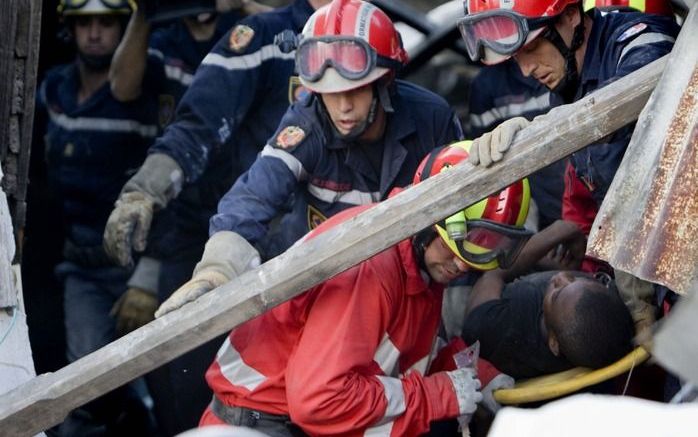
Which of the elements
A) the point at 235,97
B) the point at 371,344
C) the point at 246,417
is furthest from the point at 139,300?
the point at 371,344

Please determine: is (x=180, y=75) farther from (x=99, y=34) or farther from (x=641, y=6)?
(x=641, y=6)

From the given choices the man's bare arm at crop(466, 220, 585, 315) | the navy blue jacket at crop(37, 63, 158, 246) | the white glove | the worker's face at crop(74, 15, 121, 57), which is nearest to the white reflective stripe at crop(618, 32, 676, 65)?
the man's bare arm at crop(466, 220, 585, 315)

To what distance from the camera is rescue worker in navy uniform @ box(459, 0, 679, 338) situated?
16.5 feet

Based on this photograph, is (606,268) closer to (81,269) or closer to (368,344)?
(368,344)

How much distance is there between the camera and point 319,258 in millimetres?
4512

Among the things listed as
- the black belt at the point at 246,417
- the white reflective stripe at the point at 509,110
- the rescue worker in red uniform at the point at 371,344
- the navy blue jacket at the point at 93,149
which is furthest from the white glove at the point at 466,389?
the navy blue jacket at the point at 93,149

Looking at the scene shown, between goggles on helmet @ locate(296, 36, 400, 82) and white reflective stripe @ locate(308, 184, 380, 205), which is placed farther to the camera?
white reflective stripe @ locate(308, 184, 380, 205)

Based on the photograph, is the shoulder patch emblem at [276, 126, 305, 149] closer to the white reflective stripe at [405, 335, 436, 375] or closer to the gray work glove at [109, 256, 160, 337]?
the white reflective stripe at [405, 335, 436, 375]

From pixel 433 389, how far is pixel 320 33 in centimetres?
147

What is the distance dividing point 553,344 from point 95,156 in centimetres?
315

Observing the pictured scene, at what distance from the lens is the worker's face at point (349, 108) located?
5660 mm

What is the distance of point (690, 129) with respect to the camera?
373cm

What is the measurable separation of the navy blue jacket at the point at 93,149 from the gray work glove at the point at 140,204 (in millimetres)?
1073

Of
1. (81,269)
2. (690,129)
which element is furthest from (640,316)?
(81,269)
